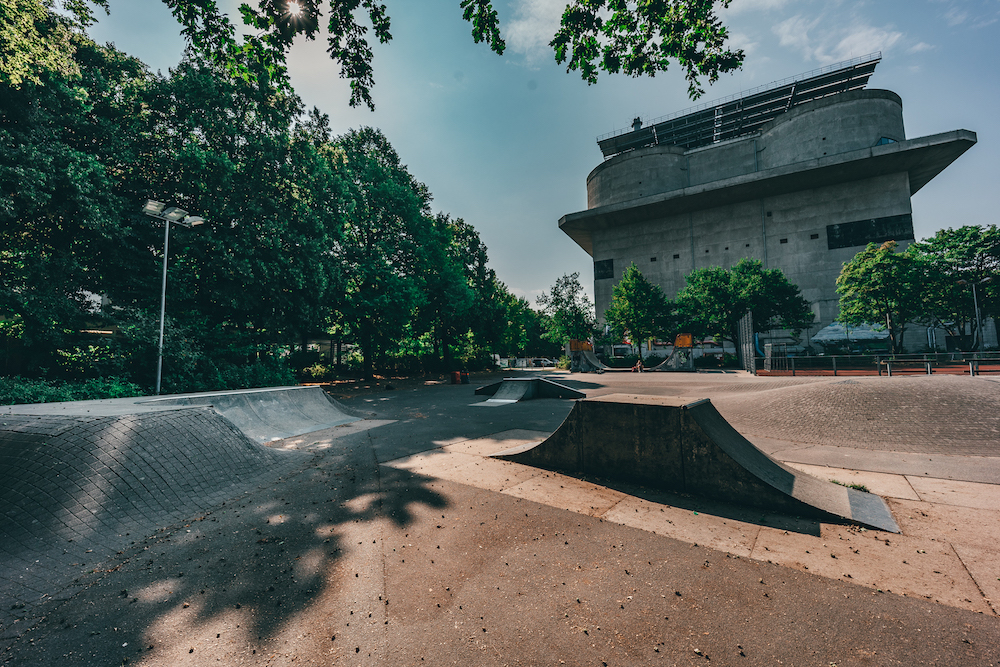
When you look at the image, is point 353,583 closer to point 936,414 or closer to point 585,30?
point 585,30

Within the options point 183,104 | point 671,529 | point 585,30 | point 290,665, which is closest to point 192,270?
point 183,104

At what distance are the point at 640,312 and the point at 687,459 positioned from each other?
120 feet

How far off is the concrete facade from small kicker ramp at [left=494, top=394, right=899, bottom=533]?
51.4 meters

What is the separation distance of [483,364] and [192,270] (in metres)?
28.4

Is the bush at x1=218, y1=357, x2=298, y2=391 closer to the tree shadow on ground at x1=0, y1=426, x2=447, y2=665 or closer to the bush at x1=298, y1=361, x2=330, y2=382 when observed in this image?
the bush at x1=298, y1=361, x2=330, y2=382

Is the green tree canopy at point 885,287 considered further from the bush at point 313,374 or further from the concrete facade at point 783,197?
the bush at point 313,374

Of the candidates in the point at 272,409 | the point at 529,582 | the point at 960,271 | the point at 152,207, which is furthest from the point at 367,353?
the point at 960,271

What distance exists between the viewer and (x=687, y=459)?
4852mm

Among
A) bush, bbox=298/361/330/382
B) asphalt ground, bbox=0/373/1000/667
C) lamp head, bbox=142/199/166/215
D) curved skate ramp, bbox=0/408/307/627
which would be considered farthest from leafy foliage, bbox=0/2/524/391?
asphalt ground, bbox=0/373/1000/667

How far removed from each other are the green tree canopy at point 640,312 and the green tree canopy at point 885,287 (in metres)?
14.4

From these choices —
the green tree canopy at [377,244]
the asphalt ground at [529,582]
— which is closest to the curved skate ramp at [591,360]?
the green tree canopy at [377,244]

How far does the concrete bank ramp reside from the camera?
8.71 meters

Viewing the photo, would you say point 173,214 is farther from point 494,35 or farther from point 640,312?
point 640,312

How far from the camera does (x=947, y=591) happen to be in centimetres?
278
